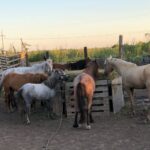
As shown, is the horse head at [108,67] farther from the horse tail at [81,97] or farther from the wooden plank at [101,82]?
the horse tail at [81,97]

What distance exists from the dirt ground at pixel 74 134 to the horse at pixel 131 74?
76 cm

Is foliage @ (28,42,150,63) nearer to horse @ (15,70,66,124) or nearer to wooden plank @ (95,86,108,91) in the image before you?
wooden plank @ (95,86,108,91)

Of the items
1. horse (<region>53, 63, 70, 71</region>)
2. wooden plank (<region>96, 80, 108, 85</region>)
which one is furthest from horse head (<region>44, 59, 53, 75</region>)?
horse (<region>53, 63, 70, 71</region>)

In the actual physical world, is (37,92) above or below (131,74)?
below

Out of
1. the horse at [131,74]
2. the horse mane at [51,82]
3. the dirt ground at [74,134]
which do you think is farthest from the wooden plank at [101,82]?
the horse mane at [51,82]

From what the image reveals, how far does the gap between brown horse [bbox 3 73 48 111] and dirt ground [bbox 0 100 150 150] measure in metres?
1.08

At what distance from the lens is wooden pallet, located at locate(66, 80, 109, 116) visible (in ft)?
32.4

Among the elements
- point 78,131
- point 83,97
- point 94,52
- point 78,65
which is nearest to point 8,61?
point 94,52

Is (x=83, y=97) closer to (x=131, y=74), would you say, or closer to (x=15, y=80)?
(x=131, y=74)

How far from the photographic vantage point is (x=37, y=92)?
367 inches

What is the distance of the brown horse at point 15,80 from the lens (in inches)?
415

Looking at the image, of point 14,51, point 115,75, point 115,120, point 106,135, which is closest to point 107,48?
point 14,51

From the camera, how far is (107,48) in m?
24.5

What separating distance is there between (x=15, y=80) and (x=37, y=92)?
167 centimetres
